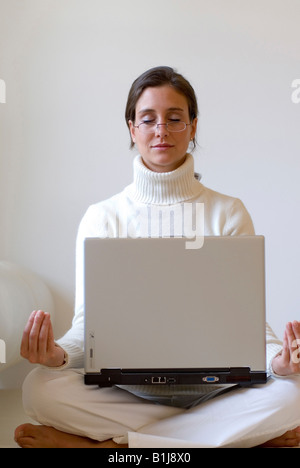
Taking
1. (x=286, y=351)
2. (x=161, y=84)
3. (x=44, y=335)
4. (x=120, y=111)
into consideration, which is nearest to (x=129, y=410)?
(x=44, y=335)

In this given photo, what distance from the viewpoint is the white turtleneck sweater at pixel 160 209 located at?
7.77 feet

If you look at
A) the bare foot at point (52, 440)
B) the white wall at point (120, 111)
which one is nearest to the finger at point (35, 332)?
the bare foot at point (52, 440)

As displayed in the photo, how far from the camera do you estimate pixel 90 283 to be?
5.85ft

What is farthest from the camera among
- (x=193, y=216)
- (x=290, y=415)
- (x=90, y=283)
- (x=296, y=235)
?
(x=296, y=235)

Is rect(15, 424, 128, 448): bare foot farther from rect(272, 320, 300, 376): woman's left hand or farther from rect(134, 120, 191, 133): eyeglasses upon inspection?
rect(134, 120, 191, 133): eyeglasses

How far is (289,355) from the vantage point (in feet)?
6.10

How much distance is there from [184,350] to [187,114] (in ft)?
3.11

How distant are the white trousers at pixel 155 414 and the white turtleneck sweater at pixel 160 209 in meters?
0.51

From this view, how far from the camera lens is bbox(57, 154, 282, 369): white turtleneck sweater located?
93.2 inches

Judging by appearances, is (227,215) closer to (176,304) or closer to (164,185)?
(164,185)

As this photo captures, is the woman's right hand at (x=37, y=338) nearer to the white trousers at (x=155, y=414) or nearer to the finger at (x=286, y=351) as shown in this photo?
the white trousers at (x=155, y=414)
